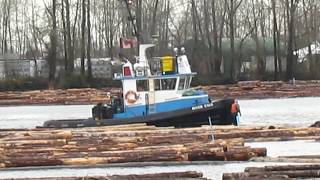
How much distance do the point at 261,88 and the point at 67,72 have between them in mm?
18600

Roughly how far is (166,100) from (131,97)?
1330mm

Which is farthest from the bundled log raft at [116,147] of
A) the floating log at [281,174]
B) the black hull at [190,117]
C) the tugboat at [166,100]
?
the floating log at [281,174]

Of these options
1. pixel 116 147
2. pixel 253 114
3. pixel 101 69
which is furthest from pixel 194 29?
pixel 116 147

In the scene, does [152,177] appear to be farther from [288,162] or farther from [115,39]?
[115,39]

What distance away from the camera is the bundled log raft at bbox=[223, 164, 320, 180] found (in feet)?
45.5

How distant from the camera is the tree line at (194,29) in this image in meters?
70.7

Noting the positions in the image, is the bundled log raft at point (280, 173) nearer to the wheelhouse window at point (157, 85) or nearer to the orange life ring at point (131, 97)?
the wheelhouse window at point (157, 85)

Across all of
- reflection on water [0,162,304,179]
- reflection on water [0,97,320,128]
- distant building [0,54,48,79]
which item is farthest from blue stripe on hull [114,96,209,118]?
distant building [0,54,48,79]

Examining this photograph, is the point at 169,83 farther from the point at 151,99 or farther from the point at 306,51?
the point at 306,51

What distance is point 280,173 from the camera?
14281 millimetres

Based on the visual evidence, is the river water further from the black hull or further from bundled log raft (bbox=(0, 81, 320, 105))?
the black hull

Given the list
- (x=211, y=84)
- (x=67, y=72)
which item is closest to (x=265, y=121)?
(x=211, y=84)

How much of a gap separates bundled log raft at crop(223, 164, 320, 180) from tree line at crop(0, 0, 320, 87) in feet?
172

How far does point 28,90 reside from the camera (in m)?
64.9
